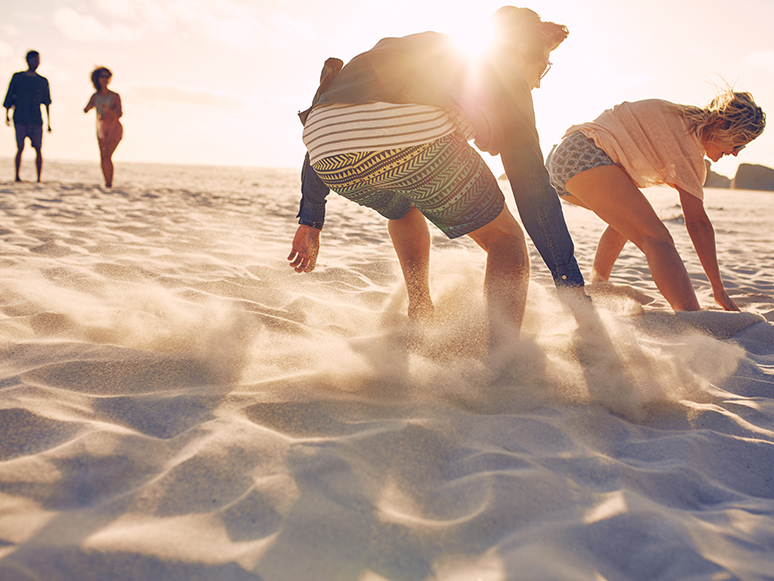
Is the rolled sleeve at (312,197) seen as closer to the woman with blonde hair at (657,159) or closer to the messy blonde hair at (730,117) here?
the woman with blonde hair at (657,159)

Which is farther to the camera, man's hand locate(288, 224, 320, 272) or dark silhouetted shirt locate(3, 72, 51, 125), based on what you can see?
dark silhouetted shirt locate(3, 72, 51, 125)

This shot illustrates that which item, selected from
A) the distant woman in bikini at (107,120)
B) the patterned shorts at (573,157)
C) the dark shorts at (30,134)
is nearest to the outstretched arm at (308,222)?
the patterned shorts at (573,157)

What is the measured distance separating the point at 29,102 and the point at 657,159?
808cm

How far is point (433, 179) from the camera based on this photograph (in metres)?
1.59

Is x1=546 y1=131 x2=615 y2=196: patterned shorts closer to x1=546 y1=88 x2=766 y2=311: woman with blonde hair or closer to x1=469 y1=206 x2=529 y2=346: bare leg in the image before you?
x1=546 y1=88 x2=766 y2=311: woman with blonde hair

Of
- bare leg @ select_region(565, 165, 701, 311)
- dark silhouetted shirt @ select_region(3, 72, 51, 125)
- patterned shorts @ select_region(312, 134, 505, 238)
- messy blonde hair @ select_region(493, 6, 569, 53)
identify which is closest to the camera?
patterned shorts @ select_region(312, 134, 505, 238)

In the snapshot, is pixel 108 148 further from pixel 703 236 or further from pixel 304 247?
pixel 703 236

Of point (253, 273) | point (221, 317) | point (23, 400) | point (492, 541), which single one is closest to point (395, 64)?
point (221, 317)

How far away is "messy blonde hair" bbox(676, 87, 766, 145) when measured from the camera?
223cm

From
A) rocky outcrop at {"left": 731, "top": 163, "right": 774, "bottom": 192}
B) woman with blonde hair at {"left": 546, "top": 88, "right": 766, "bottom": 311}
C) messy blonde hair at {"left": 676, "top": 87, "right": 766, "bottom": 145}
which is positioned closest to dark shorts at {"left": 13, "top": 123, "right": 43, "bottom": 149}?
woman with blonde hair at {"left": 546, "top": 88, "right": 766, "bottom": 311}

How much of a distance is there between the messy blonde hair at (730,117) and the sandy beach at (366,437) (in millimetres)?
875

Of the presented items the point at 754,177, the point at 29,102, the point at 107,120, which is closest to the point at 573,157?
the point at 107,120

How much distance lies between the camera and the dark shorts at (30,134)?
22.3 ft

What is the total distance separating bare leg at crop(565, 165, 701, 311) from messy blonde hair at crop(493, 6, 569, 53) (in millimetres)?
699
